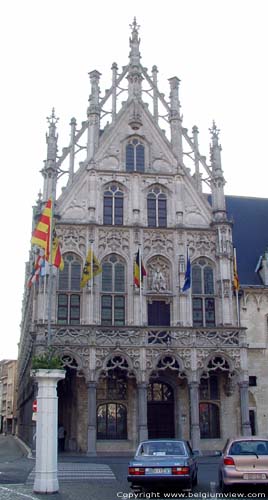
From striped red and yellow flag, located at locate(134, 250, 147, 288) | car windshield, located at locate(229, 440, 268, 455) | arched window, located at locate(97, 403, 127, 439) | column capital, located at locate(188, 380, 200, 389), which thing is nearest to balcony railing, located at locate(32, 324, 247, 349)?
column capital, located at locate(188, 380, 200, 389)

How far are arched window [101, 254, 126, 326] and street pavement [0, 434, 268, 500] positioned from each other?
24.5 ft

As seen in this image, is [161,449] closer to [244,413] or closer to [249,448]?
[249,448]

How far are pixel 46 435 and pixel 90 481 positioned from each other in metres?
3.67

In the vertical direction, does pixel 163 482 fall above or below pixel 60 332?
below

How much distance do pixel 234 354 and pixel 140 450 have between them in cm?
1561

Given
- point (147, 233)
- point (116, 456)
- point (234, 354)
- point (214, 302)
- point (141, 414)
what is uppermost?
point (147, 233)

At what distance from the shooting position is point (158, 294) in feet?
104

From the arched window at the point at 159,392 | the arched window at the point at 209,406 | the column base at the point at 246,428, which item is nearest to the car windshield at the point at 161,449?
the column base at the point at 246,428

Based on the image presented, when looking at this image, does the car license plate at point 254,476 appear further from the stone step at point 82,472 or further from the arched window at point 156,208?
the arched window at point 156,208

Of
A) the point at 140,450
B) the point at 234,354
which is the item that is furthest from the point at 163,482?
the point at 234,354

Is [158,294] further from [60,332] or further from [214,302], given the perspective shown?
[60,332]

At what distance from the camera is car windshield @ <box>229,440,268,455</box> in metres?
13.6

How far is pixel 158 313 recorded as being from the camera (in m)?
31.9

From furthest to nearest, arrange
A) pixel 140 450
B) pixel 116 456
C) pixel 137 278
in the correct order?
pixel 137 278, pixel 116 456, pixel 140 450
